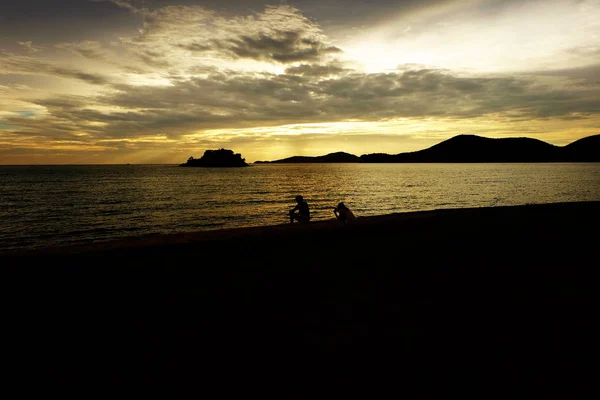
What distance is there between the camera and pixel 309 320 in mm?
5977

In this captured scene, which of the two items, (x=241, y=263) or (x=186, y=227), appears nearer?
(x=241, y=263)

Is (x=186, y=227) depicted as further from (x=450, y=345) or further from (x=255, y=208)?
(x=450, y=345)

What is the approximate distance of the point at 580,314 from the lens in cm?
604

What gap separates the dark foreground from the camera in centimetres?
438

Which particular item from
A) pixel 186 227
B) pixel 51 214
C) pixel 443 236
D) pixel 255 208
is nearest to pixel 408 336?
pixel 443 236

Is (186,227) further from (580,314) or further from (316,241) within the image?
(580,314)

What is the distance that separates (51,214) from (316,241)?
34391 millimetres

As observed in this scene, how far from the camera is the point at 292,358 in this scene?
4.77 m

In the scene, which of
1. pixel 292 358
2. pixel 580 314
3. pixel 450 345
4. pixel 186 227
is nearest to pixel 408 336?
pixel 450 345

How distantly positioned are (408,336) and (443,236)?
29.7 feet

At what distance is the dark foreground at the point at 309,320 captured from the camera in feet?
14.4

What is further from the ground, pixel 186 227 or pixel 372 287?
pixel 372 287

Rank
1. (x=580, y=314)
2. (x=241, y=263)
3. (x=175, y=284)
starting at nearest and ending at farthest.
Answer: (x=580, y=314) → (x=175, y=284) → (x=241, y=263)

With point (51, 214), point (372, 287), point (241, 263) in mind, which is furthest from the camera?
point (51, 214)
